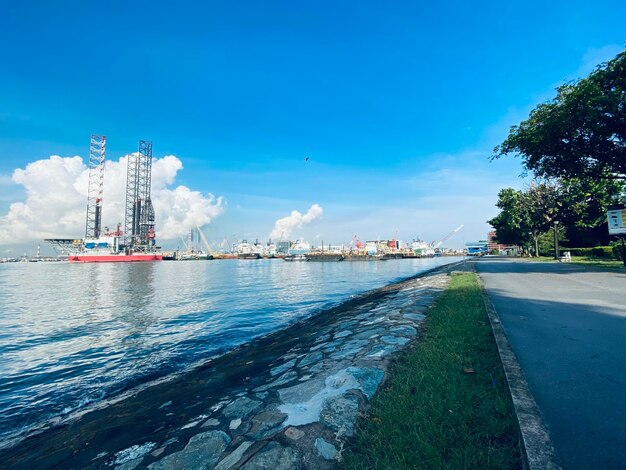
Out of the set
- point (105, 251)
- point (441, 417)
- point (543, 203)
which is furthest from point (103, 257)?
point (441, 417)

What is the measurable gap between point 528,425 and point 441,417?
0.65 meters

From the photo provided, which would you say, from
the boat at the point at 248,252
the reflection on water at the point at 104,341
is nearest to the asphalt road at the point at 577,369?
the reflection on water at the point at 104,341

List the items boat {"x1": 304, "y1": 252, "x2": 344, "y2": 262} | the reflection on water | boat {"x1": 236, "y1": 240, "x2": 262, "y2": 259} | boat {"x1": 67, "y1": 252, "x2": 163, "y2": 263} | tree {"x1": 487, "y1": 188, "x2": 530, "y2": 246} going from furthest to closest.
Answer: boat {"x1": 236, "y1": 240, "x2": 262, "y2": 259} → boat {"x1": 304, "y1": 252, "x2": 344, "y2": 262} → boat {"x1": 67, "y1": 252, "x2": 163, "y2": 263} → tree {"x1": 487, "y1": 188, "x2": 530, "y2": 246} → the reflection on water

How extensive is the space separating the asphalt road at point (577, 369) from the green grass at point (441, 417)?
360 millimetres

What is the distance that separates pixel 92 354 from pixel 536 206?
149 ft

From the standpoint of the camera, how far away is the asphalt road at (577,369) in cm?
220

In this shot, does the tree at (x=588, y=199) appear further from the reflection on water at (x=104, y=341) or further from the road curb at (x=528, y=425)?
the road curb at (x=528, y=425)

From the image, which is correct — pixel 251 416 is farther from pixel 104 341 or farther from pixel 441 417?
pixel 104 341

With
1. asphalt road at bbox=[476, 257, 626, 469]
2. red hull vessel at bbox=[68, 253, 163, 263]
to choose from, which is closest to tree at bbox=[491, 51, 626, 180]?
asphalt road at bbox=[476, 257, 626, 469]

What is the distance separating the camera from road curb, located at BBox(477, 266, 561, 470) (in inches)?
75.8

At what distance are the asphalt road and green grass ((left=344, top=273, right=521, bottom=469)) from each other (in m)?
0.36

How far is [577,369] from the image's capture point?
11.7 feet

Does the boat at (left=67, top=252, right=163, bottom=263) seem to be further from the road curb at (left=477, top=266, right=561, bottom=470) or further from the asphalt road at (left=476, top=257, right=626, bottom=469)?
the road curb at (left=477, top=266, right=561, bottom=470)

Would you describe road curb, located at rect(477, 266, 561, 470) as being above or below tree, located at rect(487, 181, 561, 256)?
below
